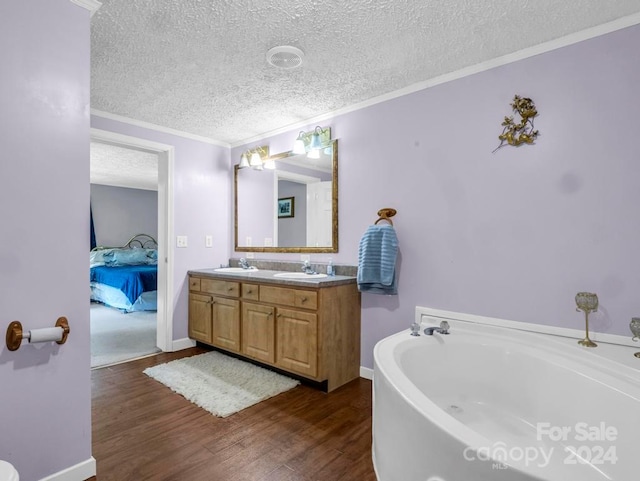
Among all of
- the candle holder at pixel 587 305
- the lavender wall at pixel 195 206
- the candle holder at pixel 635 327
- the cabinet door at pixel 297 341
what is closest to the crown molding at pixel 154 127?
the lavender wall at pixel 195 206

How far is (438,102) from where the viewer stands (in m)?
2.34

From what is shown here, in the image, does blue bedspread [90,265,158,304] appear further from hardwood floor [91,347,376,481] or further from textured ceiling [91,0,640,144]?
textured ceiling [91,0,640,144]

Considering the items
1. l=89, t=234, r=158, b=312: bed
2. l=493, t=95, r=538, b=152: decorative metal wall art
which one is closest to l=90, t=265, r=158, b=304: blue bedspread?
l=89, t=234, r=158, b=312: bed

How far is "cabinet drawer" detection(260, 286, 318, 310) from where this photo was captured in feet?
7.91

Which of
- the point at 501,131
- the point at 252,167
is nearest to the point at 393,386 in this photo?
the point at 501,131

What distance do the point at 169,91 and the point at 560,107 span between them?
8.42ft

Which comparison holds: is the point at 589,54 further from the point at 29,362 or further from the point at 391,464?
the point at 29,362

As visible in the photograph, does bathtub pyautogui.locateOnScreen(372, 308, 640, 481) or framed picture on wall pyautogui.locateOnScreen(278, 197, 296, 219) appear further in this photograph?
framed picture on wall pyautogui.locateOnScreen(278, 197, 296, 219)

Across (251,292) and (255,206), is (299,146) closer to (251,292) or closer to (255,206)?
(255,206)

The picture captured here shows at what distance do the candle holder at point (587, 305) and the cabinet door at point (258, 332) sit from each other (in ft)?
6.35

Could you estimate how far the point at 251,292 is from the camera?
2.82 metres

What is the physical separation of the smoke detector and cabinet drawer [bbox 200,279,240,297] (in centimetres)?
175

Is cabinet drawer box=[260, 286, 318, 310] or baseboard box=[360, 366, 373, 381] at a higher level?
cabinet drawer box=[260, 286, 318, 310]

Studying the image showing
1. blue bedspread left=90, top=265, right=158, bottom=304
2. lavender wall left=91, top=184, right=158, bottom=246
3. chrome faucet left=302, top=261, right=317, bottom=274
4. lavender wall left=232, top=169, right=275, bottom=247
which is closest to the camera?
chrome faucet left=302, top=261, right=317, bottom=274
